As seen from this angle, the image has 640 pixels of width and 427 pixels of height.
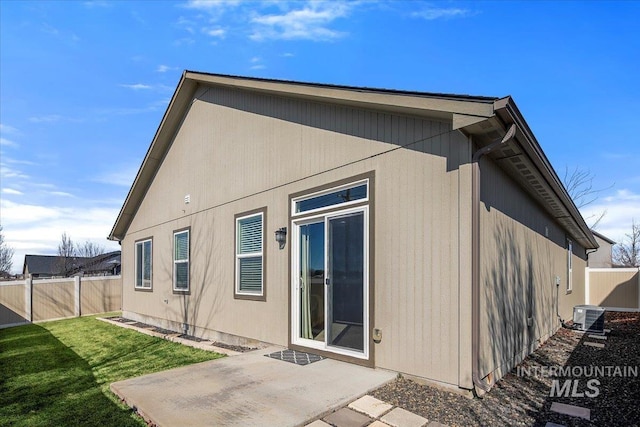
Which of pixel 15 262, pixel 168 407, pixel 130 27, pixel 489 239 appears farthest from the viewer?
pixel 15 262

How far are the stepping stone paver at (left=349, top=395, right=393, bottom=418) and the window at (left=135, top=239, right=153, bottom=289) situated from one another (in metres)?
9.53

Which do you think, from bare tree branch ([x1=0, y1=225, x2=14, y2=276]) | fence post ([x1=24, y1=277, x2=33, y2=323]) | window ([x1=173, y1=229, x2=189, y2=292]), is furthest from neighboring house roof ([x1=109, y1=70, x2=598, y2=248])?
bare tree branch ([x1=0, y1=225, x2=14, y2=276])

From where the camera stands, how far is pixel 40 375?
5875 millimetres

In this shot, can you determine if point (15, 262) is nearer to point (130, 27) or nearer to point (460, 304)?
point (130, 27)

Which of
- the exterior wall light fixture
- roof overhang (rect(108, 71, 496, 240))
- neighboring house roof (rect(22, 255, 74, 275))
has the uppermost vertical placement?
roof overhang (rect(108, 71, 496, 240))

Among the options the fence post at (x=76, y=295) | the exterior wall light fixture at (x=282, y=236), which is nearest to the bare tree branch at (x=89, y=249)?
the fence post at (x=76, y=295)

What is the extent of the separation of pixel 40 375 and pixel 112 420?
3.23 metres

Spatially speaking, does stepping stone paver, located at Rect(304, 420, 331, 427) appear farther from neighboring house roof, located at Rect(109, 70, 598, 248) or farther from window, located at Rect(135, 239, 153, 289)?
window, located at Rect(135, 239, 153, 289)

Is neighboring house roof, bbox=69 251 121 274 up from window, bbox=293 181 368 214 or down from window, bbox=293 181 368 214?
down

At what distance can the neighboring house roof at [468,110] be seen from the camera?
3781 millimetres

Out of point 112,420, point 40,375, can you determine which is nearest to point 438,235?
point 112,420

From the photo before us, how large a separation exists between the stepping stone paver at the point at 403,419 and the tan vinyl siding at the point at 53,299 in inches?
576

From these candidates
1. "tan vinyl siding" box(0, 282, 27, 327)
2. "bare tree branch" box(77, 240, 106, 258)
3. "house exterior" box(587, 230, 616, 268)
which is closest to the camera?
"tan vinyl siding" box(0, 282, 27, 327)

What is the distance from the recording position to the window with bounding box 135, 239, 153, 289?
11641 millimetres
